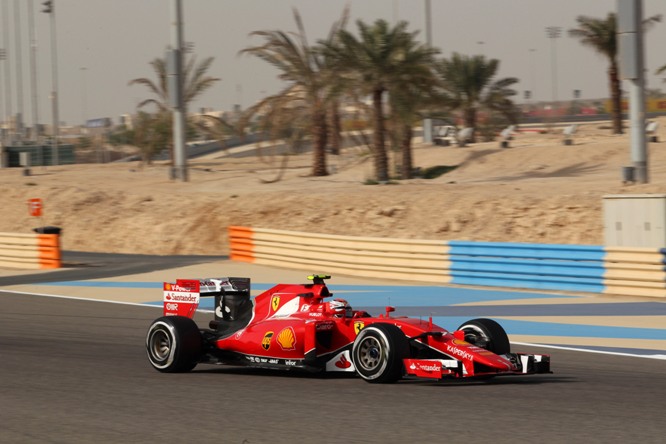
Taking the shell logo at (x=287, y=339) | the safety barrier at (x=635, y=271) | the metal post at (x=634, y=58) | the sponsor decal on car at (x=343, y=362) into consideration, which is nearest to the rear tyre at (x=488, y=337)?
the sponsor decal on car at (x=343, y=362)

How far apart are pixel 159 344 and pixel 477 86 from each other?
41791mm

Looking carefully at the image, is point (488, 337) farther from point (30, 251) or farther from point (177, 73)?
point (177, 73)

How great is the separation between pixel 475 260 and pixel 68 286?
7.85 metres

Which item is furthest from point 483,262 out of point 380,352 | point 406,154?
point 406,154

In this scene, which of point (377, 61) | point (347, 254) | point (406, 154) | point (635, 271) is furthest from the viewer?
point (406, 154)

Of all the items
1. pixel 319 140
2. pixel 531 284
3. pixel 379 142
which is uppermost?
pixel 319 140

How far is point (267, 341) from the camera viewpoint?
9.74 metres

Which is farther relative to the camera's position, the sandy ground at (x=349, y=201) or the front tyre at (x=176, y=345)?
the sandy ground at (x=349, y=201)

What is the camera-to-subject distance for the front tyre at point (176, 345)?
10172 millimetres

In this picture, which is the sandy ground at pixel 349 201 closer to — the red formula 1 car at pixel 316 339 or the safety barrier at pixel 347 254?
the safety barrier at pixel 347 254

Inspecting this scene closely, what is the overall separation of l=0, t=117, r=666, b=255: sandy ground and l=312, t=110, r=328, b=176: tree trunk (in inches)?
26.1

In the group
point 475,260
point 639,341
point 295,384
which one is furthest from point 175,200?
point 295,384

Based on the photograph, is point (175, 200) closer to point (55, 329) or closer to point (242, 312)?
point (55, 329)

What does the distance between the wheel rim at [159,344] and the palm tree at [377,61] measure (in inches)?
1007
